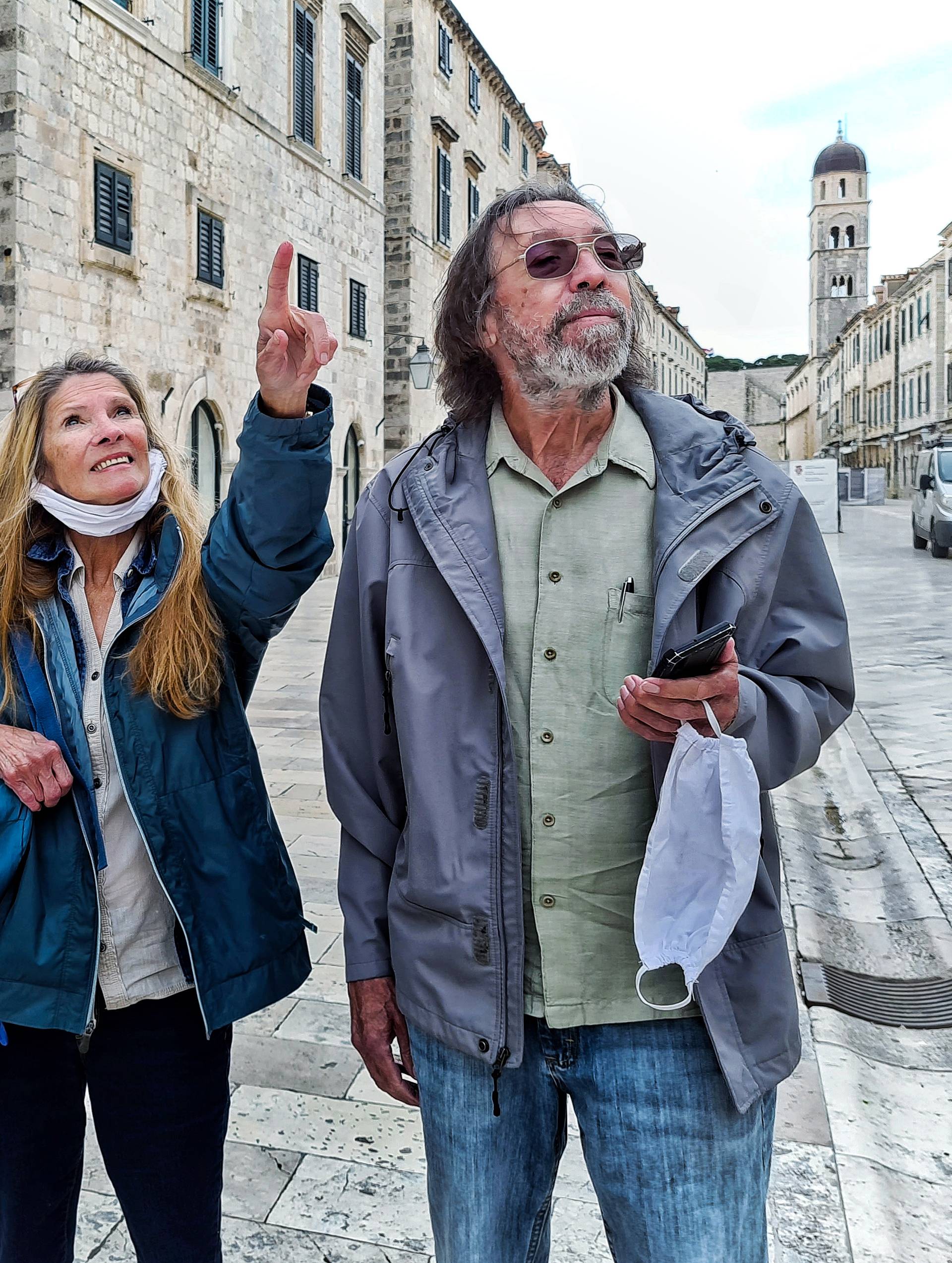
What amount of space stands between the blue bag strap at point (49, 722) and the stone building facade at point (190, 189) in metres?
10.4

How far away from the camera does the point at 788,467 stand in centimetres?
3584

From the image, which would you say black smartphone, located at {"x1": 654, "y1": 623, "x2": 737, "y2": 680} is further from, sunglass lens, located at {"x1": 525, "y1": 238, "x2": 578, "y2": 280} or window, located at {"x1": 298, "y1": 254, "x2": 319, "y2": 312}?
window, located at {"x1": 298, "y1": 254, "x2": 319, "y2": 312}

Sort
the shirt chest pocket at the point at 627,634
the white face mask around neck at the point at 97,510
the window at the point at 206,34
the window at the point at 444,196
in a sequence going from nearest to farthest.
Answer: the shirt chest pocket at the point at 627,634 → the white face mask around neck at the point at 97,510 → the window at the point at 206,34 → the window at the point at 444,196

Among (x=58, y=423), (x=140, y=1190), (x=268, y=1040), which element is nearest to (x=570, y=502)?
(x=58, y=423)

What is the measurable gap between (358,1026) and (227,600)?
2.62 ft

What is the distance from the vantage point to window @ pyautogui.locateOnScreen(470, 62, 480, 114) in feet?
88.8

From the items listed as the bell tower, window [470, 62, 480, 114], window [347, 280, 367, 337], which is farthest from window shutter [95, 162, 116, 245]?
the bell tower

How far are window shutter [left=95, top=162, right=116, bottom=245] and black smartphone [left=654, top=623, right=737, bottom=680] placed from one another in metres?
12.8

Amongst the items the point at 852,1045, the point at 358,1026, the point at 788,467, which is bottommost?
the point at 852,1045

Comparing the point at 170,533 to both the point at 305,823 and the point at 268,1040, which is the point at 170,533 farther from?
the point at 305,823

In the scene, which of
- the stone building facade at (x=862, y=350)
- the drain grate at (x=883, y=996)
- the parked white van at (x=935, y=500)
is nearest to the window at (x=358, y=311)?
the parked white van at (x=935, y=500)

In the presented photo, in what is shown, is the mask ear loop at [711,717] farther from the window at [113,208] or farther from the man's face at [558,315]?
the window at [113,208]

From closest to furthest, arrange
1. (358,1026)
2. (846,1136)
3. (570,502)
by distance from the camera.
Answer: (570,502) → (358,1026) → (846,1136)

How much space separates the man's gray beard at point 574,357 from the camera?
5.88 ft
